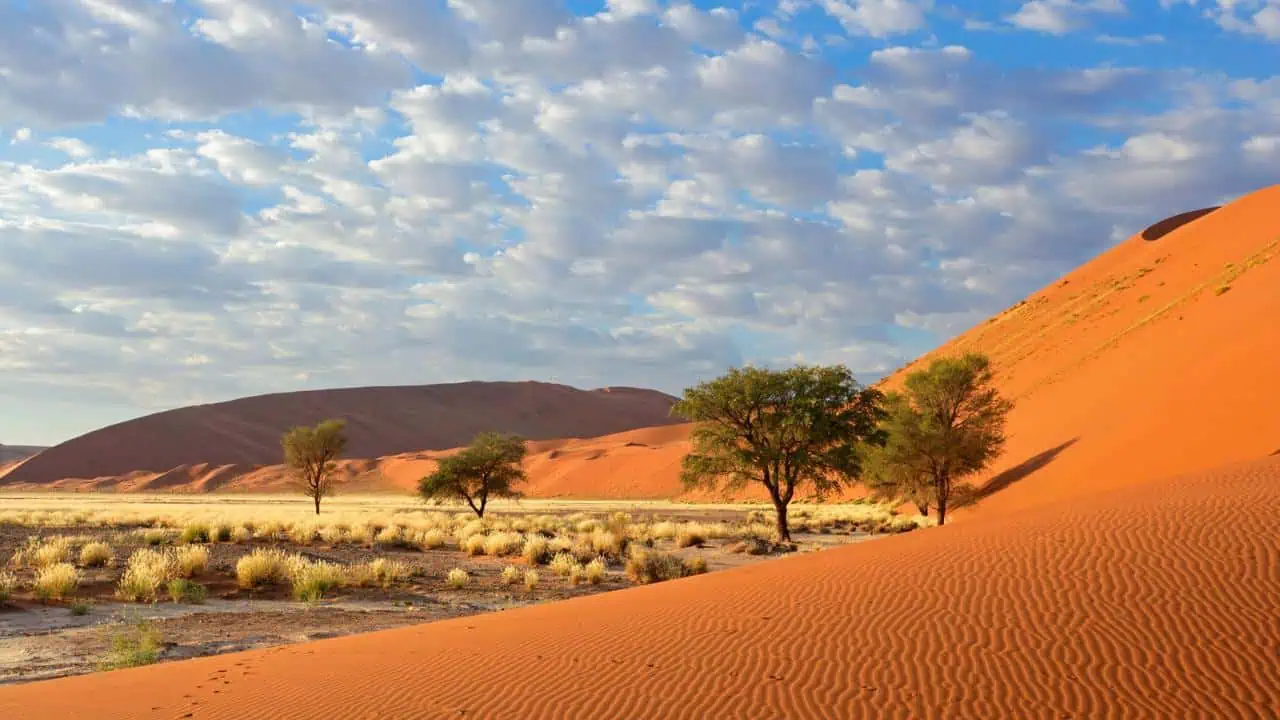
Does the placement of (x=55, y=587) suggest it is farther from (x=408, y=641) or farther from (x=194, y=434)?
(x=194, y=434)

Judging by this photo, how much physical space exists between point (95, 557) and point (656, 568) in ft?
39.4

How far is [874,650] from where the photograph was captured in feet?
23.3

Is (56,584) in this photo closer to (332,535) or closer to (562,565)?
(562,565)

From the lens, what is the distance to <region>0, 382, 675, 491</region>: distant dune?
11869 cm

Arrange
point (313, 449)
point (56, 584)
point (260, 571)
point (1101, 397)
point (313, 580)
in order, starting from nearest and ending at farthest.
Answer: point (56, 584)
point (313, 580)
point (260, 571)
point (1101, 397)
point (313, 449)

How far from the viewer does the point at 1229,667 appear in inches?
243

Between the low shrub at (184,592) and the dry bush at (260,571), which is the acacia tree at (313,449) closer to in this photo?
the dry bush at (260,571)

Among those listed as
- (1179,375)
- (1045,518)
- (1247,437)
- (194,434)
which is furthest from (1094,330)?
(194,434)

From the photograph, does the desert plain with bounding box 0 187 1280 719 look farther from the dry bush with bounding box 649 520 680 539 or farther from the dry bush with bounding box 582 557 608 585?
the dry bush with bounding box 649 520 680 539

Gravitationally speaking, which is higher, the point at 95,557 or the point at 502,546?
the point at 95,557

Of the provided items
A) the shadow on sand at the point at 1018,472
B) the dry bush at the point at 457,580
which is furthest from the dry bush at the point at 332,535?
the shadow on sand at the point at 1018,472

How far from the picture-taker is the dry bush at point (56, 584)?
1617 cm

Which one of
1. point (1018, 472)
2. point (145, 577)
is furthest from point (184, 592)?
point (1018, 472)

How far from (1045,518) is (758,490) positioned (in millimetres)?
62831
